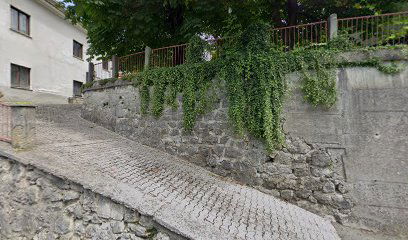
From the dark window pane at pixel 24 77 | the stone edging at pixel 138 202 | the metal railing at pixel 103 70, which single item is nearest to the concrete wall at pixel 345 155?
the stone edging at pixel 138 202

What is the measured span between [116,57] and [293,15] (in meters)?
6.23

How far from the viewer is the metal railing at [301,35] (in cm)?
557

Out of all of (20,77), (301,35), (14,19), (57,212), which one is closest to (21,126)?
(57,212)

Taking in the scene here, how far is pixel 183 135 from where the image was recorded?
6418mm

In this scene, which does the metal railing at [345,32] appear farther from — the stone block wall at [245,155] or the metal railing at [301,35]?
the stone block wall at [245,155]

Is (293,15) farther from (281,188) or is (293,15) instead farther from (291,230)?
(291,230)

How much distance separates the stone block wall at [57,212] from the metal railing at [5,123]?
649 mm

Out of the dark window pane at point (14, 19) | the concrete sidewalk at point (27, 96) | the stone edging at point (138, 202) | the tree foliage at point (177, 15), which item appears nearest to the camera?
the stone edging at point (138, 202)

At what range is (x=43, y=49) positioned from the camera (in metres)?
13.3

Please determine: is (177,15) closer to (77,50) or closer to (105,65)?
(105,65)

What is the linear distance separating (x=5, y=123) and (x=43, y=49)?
10946mm

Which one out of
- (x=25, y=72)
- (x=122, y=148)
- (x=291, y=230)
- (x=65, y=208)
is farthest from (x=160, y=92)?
(x=25, y=72)

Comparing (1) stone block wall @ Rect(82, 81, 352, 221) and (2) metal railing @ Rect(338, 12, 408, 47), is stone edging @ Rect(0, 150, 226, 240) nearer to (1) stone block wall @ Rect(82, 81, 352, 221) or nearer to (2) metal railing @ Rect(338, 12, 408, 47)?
(1) stone block wall @ Rect(82, 81, 352, 221)

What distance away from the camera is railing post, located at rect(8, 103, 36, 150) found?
4.09 meters
